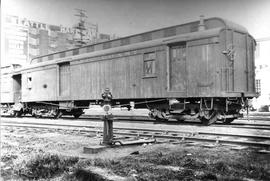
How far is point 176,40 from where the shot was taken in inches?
398

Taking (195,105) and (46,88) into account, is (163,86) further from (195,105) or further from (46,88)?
(46,88)

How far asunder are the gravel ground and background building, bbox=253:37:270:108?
14.2 ft

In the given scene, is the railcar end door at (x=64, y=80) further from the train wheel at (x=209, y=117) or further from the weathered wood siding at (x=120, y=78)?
the train wheel at (x=209, y=117)

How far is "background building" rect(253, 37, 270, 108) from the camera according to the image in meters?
10.8

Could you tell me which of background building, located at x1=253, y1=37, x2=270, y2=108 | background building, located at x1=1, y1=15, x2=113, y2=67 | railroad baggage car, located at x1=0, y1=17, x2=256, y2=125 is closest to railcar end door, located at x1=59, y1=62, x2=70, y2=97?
railroad baggage car, located at x1=0, y1=17, x2=256, y2=125

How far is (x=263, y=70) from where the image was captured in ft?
51.5

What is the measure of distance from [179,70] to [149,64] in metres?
1.26

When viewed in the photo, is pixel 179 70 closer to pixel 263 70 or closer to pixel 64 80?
pixel 64 80

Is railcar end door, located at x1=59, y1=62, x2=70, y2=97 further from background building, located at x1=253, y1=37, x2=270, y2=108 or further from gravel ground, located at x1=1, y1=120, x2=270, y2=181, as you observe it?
gravel ground, located at x1=1, y1=120, x2=270, y2=181

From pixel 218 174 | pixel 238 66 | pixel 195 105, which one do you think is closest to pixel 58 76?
pixel 195 105

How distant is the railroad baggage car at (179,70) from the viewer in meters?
9.39

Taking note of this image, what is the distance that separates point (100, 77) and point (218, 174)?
9.43 m

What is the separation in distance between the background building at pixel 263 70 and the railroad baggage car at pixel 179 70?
2.33 feet

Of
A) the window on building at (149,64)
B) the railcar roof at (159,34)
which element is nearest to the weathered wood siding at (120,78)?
the window on building at (149,64)
